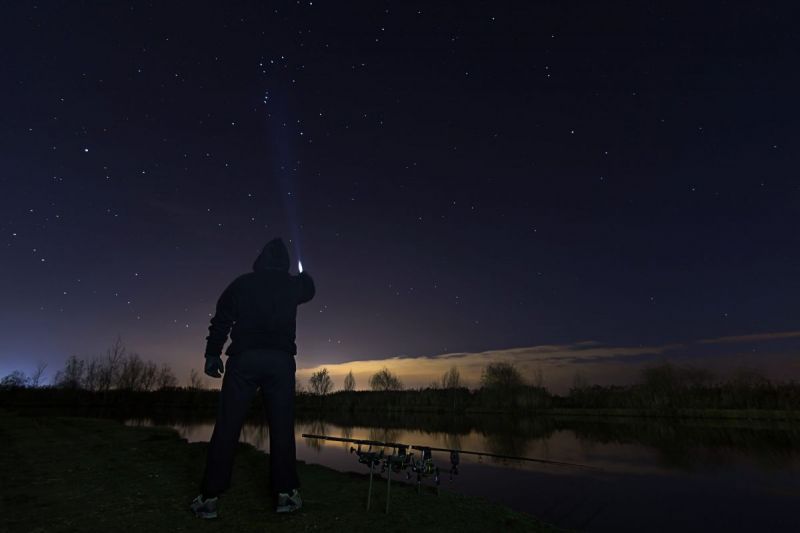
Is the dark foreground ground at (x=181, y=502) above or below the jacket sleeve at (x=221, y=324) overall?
below

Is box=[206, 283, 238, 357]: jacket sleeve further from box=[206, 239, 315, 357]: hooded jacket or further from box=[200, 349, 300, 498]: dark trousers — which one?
box=[200, 349, 300, 498]: dark trousers

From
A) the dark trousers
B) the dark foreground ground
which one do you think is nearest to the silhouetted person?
the dark trousers

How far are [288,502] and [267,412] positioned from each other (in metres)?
1.27

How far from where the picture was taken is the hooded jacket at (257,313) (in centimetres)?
670

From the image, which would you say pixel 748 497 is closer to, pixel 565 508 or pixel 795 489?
pixel 795 489

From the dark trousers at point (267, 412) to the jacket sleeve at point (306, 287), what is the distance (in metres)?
1.01

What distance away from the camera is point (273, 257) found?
23.9ft

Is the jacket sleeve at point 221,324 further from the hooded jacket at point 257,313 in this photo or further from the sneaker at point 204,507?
the sneaker at point 204,507

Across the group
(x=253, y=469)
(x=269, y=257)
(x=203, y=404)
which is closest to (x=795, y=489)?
(x=253, y=469)

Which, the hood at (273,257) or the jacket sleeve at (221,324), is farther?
the hood at (273,257)

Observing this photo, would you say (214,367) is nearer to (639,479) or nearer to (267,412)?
(267,412)

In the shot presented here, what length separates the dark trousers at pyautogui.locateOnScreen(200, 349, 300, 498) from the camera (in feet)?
20.3

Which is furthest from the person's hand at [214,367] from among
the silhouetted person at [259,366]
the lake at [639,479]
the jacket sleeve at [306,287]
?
the lake at [639,479]

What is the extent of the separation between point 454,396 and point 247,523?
291ft
